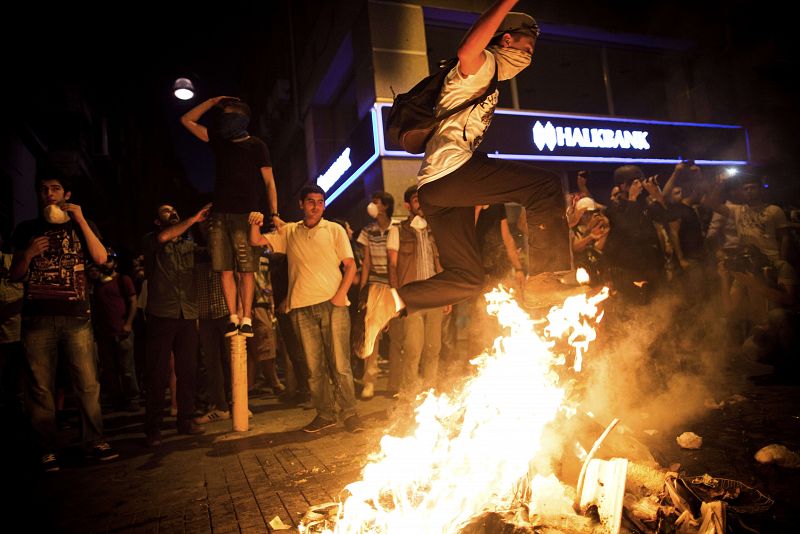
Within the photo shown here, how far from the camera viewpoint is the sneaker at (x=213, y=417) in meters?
6.37

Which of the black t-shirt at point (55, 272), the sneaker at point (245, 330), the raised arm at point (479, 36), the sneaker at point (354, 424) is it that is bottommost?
the sneaker at point (354, 424)

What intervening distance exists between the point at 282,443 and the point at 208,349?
2157 mm

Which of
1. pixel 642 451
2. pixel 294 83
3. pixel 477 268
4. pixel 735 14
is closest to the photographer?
pixel 642 451

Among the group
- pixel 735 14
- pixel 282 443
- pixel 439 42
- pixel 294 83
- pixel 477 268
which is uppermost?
pixel 294 83

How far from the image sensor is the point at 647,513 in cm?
263

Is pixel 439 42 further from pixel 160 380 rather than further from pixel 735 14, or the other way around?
pixel 160 380

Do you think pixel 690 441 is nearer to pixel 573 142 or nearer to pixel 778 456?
pixel 778 456

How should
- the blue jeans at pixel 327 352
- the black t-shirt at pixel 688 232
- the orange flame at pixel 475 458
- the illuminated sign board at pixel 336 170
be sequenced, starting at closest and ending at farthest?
the orange flame at pixel 475 458 → the blue jeans at pixel 327 352 → the black t-shirt at pixel 688 232 → the illuminated sign board at pixel 336 170

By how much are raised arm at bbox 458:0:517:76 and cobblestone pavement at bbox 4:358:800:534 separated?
308 centimetres

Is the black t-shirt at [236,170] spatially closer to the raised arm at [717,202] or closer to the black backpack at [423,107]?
the black backpack at [423,107]

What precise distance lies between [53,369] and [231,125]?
3.04 m

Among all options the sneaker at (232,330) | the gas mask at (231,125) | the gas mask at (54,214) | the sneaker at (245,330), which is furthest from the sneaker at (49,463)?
the gas mask at (231,125)

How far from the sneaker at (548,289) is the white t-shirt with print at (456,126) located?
100cm

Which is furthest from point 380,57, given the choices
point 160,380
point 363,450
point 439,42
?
point 363,450
